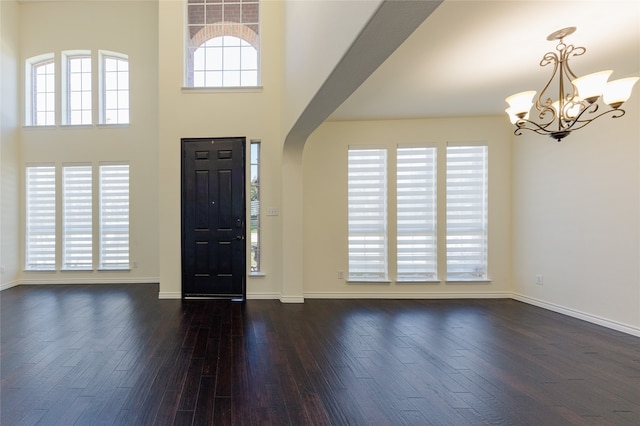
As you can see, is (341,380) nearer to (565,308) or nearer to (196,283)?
(196,283)

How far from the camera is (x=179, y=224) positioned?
467 cm

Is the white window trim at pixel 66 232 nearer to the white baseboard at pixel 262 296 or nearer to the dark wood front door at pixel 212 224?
the dark wood front door at pixel 212 224

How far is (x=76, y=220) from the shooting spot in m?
5.64

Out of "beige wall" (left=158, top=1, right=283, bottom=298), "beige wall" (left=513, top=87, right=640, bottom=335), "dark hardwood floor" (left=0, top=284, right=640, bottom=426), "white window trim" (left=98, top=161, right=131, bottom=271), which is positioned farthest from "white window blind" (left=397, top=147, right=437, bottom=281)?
"white window trim" (left=98, top=161, right=131, bottom=271)

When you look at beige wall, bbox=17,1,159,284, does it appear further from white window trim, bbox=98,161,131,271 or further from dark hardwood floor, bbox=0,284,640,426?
dark hardwood floor, bbox=0,284,640,426

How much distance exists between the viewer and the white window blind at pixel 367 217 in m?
4.84

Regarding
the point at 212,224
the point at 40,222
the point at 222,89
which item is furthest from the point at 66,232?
the point at 222,89

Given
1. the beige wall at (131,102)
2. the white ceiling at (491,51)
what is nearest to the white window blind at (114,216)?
the beige wall at (131,102)

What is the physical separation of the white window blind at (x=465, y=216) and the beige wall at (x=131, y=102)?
515 cm

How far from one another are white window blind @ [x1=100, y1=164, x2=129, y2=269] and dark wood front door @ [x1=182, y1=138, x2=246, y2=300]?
1826 mm

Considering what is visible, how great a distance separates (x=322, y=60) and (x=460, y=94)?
2294mm

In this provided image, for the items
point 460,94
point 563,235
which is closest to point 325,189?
point 460,94

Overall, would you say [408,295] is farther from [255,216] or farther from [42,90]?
[42,90]

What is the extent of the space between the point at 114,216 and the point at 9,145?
2104mm
